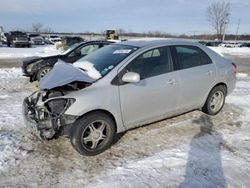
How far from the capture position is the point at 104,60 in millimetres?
4773

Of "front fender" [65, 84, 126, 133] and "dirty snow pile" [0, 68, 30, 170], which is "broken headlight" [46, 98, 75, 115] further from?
"dirty snow pile" [0, 68, 30, 170]

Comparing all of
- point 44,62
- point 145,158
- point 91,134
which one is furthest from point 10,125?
point 44,62

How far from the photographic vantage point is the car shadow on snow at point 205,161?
3469 millimetres

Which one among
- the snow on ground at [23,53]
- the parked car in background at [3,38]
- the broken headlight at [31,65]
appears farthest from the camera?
the parked car in background at [3,38]

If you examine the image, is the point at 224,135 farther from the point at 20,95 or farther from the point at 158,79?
the point at 20,95

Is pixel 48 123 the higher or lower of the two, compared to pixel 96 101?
lower

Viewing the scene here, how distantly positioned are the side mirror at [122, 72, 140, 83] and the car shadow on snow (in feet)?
4.59

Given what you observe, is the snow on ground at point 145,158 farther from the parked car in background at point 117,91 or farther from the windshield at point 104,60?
the windshield at point 104,60

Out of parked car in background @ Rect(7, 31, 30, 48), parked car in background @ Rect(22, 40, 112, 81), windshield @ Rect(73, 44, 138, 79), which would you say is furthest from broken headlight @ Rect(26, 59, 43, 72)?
parked car in background @ Rect(7, 31, 30, 48)

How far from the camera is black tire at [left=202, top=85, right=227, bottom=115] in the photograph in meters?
5.77

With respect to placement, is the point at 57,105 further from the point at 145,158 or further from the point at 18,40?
the point at 18,40

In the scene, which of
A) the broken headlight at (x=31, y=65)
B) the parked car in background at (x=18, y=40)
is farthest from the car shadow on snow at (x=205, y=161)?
the parked car in background at (x=18, y=40)

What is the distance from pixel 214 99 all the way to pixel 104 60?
2655 millimetres

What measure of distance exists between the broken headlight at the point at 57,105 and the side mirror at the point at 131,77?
92 centimetres
